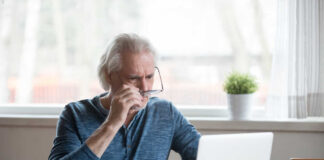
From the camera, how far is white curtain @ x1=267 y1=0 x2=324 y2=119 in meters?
2.32

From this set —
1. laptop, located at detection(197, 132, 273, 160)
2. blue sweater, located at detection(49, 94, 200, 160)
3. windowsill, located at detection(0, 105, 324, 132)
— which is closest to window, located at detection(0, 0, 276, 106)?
windowsill, located at detection(0, 105, 324, 132)

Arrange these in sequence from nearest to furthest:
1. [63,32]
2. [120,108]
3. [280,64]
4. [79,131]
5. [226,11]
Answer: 1. [120,108]
2. [79,131]
3. [280,64]
4. [226,11]
5. [63,32]

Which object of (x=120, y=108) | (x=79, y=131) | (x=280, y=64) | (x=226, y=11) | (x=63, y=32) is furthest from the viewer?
(x=63, y=32)

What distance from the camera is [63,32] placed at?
2758 millimetres

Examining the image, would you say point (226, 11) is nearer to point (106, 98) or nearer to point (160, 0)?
point (160, 0)

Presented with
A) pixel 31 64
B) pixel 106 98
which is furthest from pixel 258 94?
pixel 31 64

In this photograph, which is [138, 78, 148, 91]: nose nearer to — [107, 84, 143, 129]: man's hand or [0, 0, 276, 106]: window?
[107, 84, 143, 129]: man's hand

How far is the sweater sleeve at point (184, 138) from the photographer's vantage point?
1794 mm

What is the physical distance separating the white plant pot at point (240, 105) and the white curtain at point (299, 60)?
16 centimetres

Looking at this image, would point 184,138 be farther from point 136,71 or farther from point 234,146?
point 234,146

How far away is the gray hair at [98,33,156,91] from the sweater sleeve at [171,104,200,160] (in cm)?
32

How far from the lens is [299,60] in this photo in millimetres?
2328

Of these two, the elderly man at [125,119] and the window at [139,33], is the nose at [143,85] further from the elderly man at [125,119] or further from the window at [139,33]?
the window at [139,33]

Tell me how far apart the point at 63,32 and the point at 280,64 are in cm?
136
